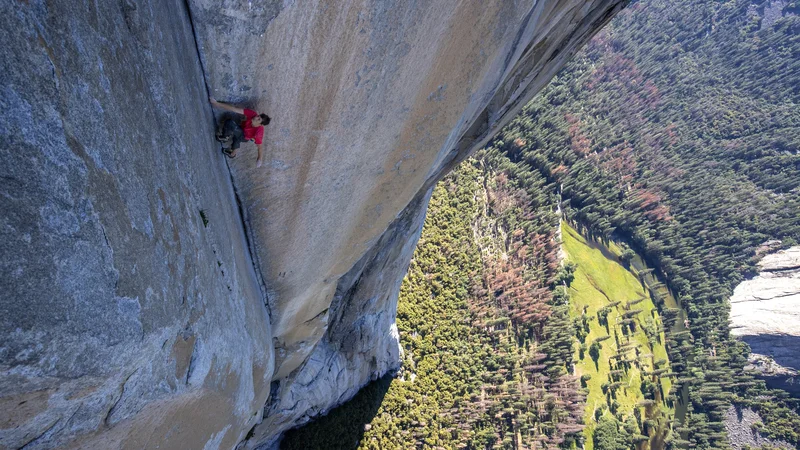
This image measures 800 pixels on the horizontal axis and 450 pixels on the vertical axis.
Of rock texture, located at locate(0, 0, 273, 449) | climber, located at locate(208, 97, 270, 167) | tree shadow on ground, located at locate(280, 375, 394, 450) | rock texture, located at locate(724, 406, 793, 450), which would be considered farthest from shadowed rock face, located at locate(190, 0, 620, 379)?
rock texture, located at locate(724, 406, 793, 450)

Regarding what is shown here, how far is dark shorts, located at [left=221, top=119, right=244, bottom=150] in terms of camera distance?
15.2 ft

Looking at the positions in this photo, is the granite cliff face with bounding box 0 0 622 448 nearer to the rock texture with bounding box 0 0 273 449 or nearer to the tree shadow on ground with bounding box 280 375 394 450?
the rock texture with bounding box 0 0 273 449

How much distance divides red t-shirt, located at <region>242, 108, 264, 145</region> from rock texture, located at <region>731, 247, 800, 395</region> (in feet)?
150

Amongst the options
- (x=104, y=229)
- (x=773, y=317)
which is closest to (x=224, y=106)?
(x=104, y=229)

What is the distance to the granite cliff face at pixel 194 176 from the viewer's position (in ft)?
6.92

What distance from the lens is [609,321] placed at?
2995cm

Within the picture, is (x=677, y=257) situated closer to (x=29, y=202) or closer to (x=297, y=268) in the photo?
(x=297, y=268)

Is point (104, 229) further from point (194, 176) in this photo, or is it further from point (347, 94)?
point (347, 94)

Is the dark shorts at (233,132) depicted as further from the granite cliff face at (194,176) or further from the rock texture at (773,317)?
the rock texture at (773,317)

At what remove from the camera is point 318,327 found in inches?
418

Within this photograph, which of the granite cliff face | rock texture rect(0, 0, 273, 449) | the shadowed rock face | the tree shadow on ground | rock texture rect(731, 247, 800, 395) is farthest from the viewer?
rock texture rect(731, 247, 800, 395)

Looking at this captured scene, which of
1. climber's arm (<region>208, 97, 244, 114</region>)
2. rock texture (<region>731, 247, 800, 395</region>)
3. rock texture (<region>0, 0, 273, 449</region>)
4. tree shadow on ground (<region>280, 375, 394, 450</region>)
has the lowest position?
tree shadow on ground (<region>280, 375, 394, 450</region>)

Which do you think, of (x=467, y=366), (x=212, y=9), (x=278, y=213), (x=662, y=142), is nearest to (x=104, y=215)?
(x=212, y=9)

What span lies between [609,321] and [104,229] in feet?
113
